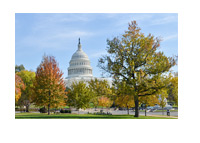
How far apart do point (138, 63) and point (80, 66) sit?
91.9 m

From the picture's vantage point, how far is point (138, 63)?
78.2 feet

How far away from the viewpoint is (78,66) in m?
115

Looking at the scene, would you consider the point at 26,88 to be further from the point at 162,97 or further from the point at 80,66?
the point at 80,66

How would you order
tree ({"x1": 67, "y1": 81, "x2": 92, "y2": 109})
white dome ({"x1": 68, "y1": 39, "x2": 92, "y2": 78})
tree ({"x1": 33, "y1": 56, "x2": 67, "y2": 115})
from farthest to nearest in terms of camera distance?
white dome ({"x1": 68, "y1": 39, "x2": 92, "y2": 78}), tree ({"x1": 67, "y1": 81, "x2": 92, "y2": 109}), tree ({"x1": 33, "y1": 56, "x2": 67, "y2": 115})

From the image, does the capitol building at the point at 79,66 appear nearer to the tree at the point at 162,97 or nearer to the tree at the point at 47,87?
the tree at the point at 162,97

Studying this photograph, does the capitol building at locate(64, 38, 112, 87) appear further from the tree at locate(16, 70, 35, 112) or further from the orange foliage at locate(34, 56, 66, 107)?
the orange foliage at locate(34, 56, 66, 107)

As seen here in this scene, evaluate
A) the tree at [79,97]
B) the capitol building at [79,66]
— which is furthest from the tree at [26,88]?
the capitol building at [79,66]

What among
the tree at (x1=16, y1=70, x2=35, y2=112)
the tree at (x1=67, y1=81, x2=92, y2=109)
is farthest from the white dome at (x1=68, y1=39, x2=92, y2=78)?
the tree at (x1=67, y1=81, x2=92, y2=109)

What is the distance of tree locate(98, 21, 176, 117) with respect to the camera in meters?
23.1

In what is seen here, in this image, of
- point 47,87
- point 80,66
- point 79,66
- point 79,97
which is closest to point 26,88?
point 79,97

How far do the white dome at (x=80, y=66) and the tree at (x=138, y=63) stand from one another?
88.1 m

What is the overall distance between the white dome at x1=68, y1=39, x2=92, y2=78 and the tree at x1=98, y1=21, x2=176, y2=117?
88141 mm

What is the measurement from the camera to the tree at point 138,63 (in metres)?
23.1
